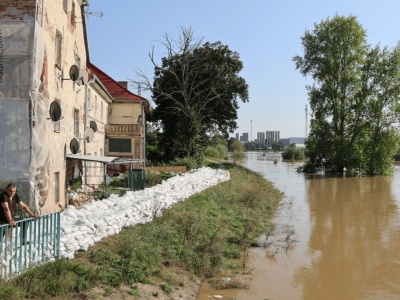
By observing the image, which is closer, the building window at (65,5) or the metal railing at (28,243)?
the metal railing at (28,243)

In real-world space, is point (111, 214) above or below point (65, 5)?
below

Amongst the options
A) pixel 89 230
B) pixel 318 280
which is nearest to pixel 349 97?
pixel 318 280

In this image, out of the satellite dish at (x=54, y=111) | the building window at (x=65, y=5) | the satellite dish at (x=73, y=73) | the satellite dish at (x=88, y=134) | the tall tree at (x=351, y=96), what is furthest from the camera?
the tall tree at (x=351, y=96)

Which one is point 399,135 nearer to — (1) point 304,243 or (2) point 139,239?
(1) point 304,243

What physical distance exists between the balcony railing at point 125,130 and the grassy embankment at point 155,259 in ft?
40.7

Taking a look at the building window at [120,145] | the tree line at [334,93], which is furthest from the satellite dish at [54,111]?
the tree line at [334,93]

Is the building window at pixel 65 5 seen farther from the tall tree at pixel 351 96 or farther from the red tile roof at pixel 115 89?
the tall tree at pixel 351 96

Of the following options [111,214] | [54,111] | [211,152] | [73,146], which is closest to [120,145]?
[73,146]

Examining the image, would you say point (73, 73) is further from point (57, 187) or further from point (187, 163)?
point (187, 163)

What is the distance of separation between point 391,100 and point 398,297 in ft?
112

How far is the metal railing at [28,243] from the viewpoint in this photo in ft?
22.0

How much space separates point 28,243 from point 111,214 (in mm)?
3589

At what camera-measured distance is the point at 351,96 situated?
3900 centimetres

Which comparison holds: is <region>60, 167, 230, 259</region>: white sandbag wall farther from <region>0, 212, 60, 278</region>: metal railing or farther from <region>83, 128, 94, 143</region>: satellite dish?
<region>83, 128, 94, 143</region>: satellite dish
